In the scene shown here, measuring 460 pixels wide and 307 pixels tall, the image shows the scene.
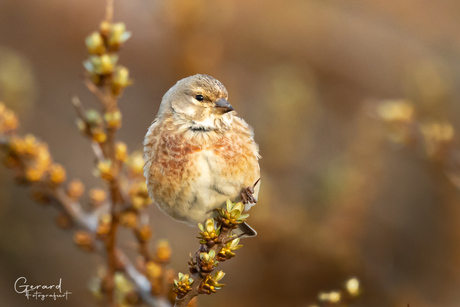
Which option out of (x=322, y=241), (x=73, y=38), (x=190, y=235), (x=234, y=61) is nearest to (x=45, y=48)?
(x=73, y=38)

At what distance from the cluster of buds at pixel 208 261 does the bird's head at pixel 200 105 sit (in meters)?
0.62

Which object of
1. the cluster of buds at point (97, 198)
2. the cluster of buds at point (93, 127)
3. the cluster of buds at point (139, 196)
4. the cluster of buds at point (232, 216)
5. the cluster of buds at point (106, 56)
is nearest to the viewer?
the cluster of buds at point (232, 216)

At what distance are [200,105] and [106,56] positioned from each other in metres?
0.42

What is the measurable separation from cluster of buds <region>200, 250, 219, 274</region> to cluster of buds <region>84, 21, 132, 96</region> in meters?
0.78

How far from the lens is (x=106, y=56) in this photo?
2.13 m

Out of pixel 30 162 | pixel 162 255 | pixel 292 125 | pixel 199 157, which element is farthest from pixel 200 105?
pixel 292 125

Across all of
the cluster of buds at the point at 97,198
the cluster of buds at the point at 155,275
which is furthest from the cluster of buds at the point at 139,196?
the cluster of buds at the point at 97,198

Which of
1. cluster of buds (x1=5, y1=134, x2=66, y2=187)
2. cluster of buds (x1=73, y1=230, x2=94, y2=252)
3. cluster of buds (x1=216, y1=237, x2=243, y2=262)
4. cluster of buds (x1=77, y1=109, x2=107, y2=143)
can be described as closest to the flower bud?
cluster of buds (x1=77, y1=109, x2=107, y2=143)

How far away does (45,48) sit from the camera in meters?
7.40

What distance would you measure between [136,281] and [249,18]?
6353mm

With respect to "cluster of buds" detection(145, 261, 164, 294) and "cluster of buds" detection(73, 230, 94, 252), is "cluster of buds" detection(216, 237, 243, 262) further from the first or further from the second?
"cluster of buds" detection(73, 230, 94, 252)

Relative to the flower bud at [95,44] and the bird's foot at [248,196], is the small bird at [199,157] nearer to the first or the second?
the bird's foot at [248,196]

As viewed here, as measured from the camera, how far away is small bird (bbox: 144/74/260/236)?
2.18 m

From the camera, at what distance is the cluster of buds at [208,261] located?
1782 mm
